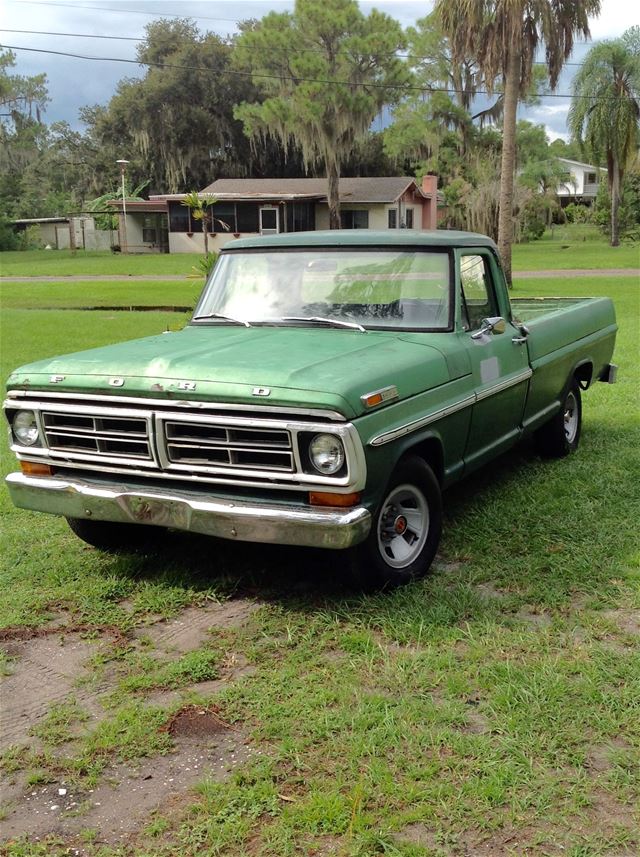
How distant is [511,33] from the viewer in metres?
21.1

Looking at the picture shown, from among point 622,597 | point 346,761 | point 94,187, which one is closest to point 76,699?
point 346,761

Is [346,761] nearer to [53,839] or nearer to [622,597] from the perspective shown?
[53,839]

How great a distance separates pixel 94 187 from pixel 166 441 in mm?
68802

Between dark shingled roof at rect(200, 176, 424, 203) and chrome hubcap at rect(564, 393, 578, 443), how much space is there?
39.8 m

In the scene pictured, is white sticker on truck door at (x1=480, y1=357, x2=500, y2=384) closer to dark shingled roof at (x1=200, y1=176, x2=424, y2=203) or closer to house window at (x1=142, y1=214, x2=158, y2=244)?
dark shingled roof at (x1=200, y1=176, x2=424, y2=203)

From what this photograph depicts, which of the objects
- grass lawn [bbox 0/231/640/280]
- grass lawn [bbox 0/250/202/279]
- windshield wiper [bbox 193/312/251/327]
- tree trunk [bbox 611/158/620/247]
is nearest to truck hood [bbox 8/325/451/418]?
windshield wiper [bbox 193/312/251/327]

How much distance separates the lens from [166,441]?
165 inches

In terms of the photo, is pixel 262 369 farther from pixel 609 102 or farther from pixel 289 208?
pixel 609 102

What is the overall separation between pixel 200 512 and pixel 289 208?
146 feet

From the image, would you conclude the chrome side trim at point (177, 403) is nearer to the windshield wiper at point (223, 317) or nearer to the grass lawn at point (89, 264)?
the windshield wiper at point (223, 317)

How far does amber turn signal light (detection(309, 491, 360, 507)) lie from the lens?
3.97 meters

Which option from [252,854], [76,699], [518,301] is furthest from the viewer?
[518,301]

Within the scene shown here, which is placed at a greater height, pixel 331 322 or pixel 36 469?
pixel 331 322

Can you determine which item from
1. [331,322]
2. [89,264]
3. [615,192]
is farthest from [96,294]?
[615,192]
